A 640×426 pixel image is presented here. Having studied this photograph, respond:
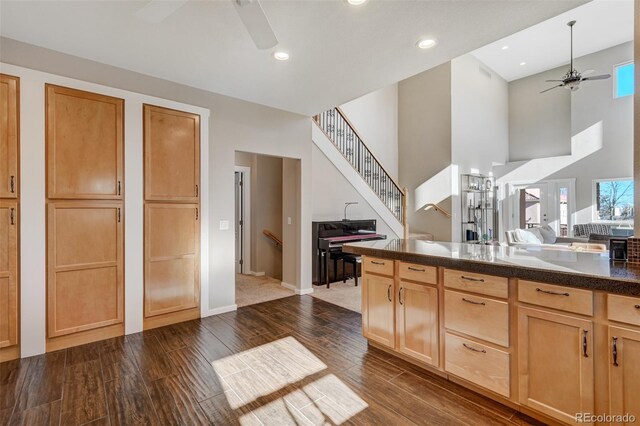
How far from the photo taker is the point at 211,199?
3.96 m

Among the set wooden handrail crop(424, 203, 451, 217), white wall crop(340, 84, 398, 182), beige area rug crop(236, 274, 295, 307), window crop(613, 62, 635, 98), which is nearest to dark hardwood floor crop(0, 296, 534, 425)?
beige area rug crop(236, 274, 295, 307)

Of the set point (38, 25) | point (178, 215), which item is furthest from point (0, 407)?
point (38, 25)

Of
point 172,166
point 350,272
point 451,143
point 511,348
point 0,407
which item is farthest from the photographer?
point 451,143

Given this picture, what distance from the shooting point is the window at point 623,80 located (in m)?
7.99

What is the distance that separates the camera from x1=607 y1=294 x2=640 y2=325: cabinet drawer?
4.91 feet

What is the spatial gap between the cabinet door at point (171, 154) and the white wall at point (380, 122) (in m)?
4.88

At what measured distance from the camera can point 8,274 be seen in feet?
8.82

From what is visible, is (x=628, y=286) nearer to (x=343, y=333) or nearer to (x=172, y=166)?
(x=343, y=333)

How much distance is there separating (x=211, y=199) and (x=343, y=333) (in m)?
2.36

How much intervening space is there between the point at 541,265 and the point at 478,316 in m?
0.53

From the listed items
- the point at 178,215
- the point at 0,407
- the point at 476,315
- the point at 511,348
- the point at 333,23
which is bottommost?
the point at 0,407

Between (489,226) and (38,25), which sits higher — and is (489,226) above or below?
below

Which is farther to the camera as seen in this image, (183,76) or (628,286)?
(183,76)

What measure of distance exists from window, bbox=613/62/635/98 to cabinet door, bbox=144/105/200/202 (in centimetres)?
1072
